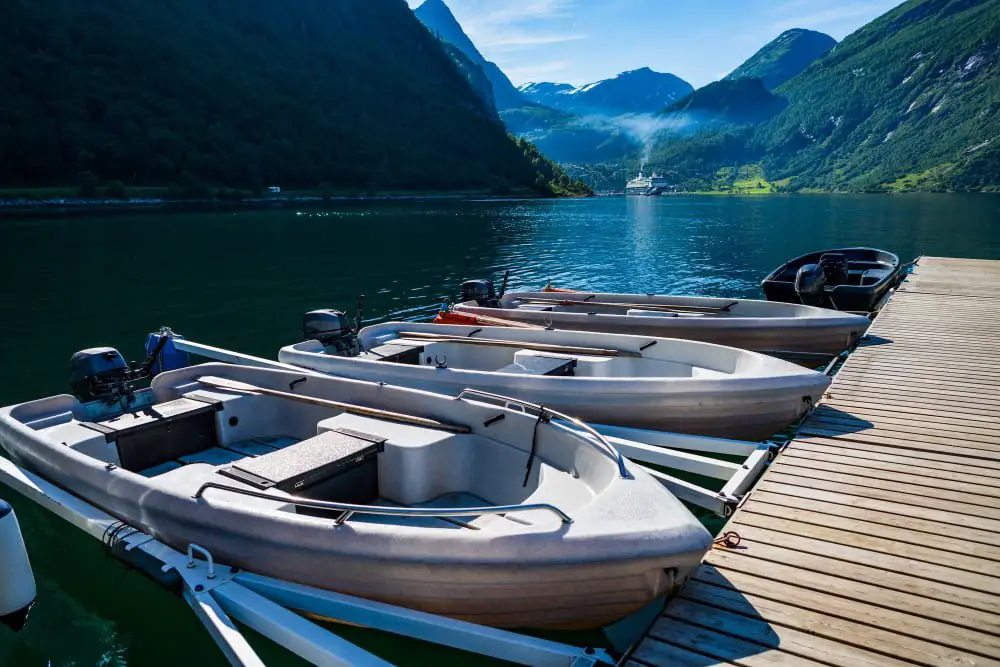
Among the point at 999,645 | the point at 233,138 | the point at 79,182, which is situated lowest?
the point at 999,645

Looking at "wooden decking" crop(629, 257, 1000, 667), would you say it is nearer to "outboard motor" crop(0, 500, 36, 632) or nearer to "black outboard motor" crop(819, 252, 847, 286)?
"outboard motor" crop(0, 500, 36, 632)

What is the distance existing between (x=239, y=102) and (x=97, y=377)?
12560cm

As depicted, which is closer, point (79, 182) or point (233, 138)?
point (79, 182)

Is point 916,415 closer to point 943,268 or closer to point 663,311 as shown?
point 663,311

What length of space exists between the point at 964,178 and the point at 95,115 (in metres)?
191

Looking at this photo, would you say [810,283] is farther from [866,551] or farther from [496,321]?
[866,551]

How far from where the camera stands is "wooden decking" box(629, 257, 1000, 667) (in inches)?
153

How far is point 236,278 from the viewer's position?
28734 mm

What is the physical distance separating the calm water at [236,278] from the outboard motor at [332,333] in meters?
4.73

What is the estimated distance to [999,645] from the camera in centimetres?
377

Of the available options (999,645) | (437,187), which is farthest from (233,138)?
(999,645)

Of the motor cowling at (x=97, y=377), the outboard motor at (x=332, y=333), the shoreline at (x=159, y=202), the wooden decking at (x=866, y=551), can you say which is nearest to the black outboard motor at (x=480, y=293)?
the outboard motor at (x=332, y=333)

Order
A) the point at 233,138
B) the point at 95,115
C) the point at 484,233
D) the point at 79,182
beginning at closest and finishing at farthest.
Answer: the point at 484,233 → the point at 79,182 → the point at 95,115 → the point at 233,138

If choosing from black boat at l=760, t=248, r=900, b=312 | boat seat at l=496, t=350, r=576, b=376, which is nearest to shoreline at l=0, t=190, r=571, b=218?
boat seat at l=496, t=350, r=576, b=376
